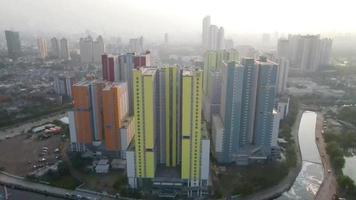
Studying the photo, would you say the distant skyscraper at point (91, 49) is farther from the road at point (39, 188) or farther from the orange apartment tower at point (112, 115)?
the road at point (39, 188)

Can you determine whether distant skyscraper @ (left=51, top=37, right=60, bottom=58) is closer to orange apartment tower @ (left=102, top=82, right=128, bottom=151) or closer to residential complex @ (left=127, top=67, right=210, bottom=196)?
orange apartment tower @ (left=102, top=82, right=128, bottom=151)

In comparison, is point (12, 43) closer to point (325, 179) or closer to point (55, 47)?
point (55, 47)

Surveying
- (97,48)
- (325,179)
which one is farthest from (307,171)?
(97,48)

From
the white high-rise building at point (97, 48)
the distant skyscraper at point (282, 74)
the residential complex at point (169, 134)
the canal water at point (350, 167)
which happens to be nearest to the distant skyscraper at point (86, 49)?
the white high-rise building at point (97, 48)

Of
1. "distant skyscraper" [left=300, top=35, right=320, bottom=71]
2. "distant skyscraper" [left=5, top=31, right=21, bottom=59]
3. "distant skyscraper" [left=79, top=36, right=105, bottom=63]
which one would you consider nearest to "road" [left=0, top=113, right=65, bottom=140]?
"distant skyscraper" [left=79, top=36, right=105, bottom=63]

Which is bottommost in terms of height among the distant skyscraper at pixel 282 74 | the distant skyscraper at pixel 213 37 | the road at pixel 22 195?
the road at pixel 22 195

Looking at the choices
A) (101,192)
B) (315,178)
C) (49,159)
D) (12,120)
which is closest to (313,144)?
(315,178)
